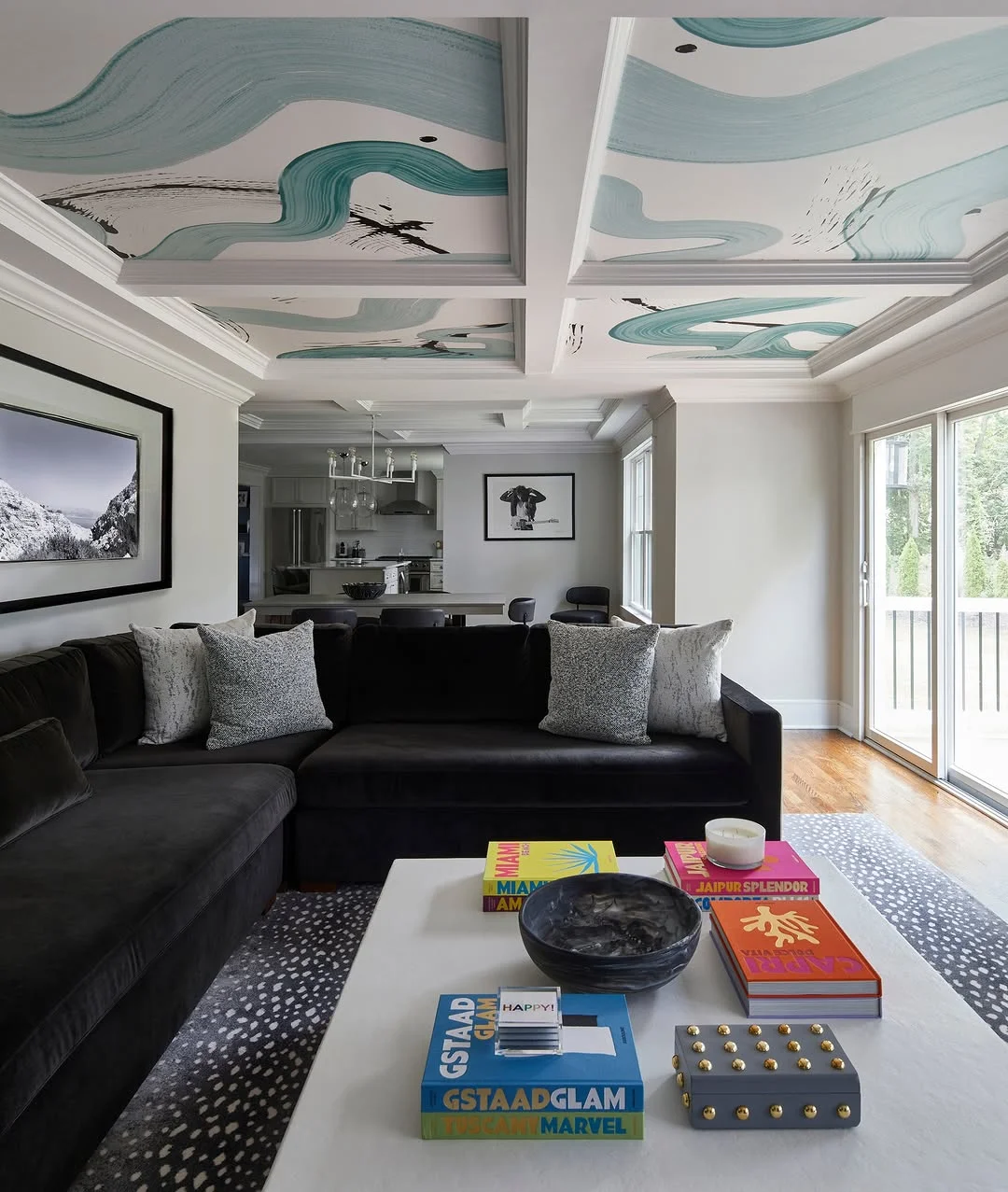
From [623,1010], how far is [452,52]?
213cm

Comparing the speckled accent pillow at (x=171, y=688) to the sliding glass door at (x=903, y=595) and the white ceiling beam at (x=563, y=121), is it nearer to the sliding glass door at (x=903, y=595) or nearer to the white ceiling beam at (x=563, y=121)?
the white ceiling beam at (x=563, y=121)

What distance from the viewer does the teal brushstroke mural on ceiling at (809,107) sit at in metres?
1.96

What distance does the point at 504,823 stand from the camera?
114 inches

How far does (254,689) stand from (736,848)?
206 cm

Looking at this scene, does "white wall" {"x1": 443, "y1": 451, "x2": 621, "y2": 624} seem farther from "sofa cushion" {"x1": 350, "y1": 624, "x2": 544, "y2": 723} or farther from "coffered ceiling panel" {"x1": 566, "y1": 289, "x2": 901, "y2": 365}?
"sofa cushion" {"x1": 350, "y1": 624, "x2": 544, "y2": 723}

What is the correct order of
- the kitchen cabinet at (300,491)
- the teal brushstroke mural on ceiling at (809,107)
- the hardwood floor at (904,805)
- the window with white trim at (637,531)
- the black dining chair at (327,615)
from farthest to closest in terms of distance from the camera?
the kitchen cabinet at (300,491), the window with white trim at (637,531), the black dining chair at (327,615), the hardwood floor at (904,805), the teal brushstroke mural on ceiling at (809,107)

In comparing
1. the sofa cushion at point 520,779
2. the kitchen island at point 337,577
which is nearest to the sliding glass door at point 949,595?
the sofa cushion at point 520,779

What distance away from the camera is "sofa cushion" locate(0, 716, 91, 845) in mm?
2062

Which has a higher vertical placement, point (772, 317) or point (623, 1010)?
point (772, 317)

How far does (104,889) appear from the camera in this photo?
1.77 metres

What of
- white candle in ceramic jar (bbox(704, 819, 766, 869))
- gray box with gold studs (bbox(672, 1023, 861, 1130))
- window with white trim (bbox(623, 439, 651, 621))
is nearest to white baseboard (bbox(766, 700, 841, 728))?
window with white trim (bbox(623, 439, 651, 621))

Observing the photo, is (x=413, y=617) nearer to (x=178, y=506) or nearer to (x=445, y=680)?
(x=178, y=506)

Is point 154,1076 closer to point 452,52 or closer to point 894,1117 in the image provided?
point 894,1117

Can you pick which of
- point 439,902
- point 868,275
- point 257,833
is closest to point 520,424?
point 868,275
